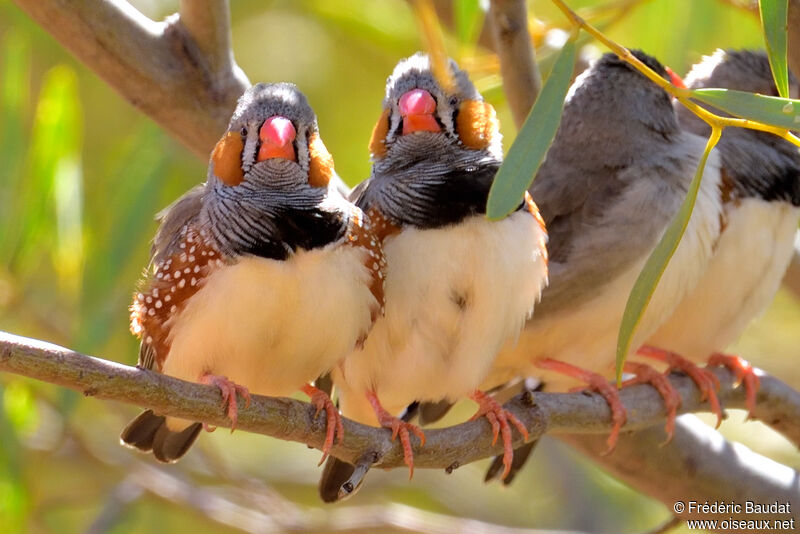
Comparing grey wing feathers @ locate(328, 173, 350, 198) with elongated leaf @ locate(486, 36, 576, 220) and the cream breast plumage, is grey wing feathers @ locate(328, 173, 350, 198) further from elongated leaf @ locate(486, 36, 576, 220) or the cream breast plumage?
elongated leaf @ locate(486, 36, 576, 220)

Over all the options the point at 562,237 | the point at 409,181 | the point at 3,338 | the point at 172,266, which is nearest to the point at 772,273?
the point at 562,237

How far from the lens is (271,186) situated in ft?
8.29

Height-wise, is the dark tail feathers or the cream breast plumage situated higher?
the cream breast plumage

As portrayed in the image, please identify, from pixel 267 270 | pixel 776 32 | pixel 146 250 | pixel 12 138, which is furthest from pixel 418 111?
pixel 146 250

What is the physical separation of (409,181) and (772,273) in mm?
1331

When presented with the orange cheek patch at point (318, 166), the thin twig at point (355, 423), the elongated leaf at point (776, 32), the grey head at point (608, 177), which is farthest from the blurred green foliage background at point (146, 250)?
the thin twig at point (355, 423)

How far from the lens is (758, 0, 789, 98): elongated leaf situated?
1.89 metres

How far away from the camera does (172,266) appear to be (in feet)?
8.26

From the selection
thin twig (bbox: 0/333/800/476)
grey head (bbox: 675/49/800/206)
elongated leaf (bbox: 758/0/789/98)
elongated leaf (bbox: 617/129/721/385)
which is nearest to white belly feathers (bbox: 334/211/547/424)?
thin twig (bbox: 0/333/800/476)

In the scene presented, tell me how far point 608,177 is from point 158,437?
56.0 inches

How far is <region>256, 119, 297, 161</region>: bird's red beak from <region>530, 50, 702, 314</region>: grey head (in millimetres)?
976

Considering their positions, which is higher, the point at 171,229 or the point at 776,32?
the point at 776,32

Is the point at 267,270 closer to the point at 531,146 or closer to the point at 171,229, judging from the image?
the point at 171,229

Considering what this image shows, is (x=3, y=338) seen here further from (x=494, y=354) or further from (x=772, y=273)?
(x=772, y=273)
